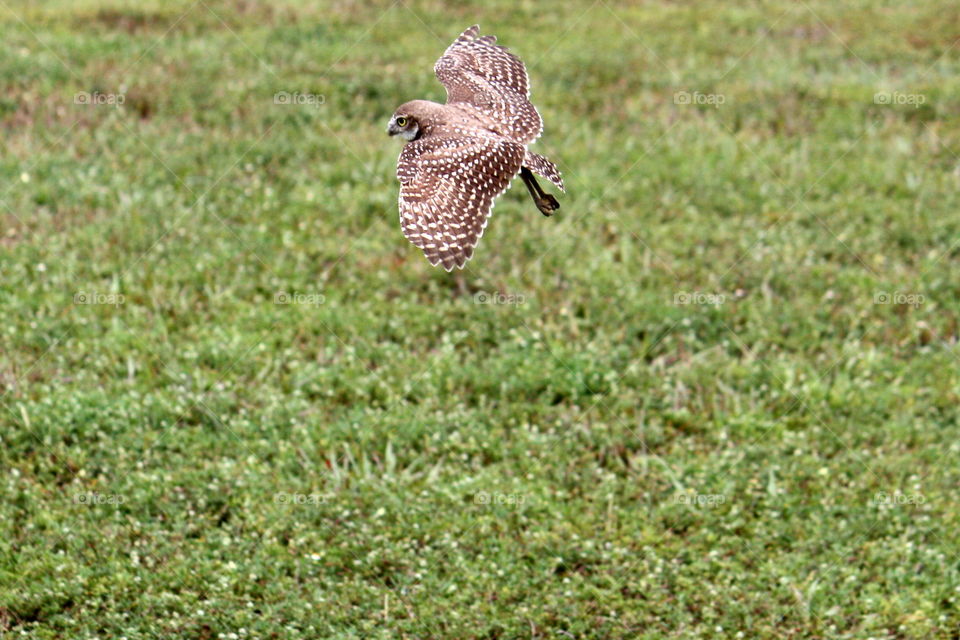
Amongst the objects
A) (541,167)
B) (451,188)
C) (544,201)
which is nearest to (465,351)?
(541,167)

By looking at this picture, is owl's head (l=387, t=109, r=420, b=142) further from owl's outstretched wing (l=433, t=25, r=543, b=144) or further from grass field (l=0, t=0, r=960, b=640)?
grass field (l=0, t=0, r=960, b=640)

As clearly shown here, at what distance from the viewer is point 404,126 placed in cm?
466

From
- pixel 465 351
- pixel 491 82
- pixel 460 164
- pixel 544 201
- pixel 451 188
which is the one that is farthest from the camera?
pixel 465 351

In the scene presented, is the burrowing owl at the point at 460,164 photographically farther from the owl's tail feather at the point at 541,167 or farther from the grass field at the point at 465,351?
the grass field at the point at 465,351

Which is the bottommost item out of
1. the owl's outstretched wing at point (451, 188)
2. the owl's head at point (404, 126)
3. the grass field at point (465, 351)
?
the grass field at point (465, 351)

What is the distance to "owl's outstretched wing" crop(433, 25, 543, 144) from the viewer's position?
514cm

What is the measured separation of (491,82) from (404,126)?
3.46 ft

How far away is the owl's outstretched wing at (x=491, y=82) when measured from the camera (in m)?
5.14

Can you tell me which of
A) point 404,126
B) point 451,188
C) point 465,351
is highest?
point 404,126

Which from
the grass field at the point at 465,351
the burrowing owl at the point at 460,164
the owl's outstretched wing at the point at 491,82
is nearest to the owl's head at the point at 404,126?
the burrowing owl at the point at 460,164

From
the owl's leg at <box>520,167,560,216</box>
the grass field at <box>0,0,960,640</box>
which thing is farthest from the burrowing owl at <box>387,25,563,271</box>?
the grass field at <box>0,0,960,640</box>

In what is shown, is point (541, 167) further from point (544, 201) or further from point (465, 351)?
point (465, 351)

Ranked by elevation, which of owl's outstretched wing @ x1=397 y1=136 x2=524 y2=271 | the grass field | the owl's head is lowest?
the grass field

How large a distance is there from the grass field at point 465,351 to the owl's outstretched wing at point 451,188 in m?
5.73
